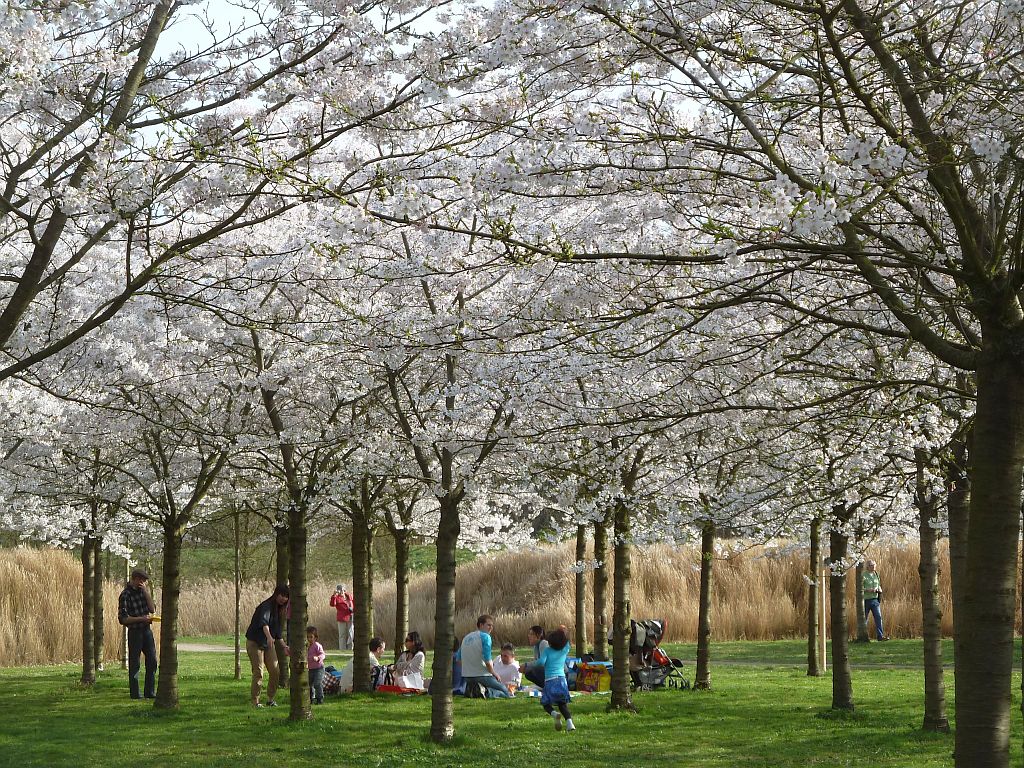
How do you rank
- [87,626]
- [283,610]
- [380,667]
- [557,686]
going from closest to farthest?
[557,686] < [283,610] < [87,626] < [380,667]

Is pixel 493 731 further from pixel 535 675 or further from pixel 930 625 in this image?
pixel 930 625

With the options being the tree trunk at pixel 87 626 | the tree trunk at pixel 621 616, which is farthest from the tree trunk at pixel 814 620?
the tree trunk at pixel 87 626

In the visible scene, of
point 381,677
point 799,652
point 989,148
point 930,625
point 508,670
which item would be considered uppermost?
point 989,148

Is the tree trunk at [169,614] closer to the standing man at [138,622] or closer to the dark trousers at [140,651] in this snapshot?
the dark trousers at [140,651]

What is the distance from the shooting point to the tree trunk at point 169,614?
13.5m

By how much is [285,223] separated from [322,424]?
2.56m

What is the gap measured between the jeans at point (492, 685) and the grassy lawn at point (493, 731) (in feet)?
1.90

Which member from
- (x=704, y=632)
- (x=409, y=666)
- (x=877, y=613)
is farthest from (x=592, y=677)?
(x=877, y=613)

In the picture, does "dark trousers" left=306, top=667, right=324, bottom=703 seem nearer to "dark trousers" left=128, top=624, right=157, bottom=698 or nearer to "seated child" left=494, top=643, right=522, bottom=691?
"dark trousers" left=128, top=624, right=157, bottom=698

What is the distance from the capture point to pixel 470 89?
6605mm

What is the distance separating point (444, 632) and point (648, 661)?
5879 millimetres

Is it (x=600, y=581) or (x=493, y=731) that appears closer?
(x=493, y=731)

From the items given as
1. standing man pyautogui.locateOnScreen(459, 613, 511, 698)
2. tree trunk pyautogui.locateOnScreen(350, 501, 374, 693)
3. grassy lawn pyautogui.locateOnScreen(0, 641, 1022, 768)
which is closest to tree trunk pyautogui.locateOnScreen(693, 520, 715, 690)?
grassy lawn pyautogui.locateOnScreen(0, 641, 1022, 768)

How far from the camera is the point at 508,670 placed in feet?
54.2
